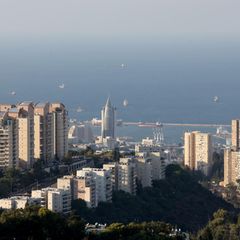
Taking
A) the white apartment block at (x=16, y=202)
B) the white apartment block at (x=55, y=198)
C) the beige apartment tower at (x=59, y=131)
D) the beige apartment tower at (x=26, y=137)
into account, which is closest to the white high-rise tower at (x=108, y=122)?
the beige apartment tower at (x=59, y=131)

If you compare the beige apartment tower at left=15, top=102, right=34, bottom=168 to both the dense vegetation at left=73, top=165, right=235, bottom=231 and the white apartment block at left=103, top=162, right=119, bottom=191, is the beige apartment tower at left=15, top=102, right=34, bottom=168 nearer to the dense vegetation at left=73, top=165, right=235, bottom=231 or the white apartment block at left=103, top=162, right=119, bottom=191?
the white apartment block at left=103, top=162, right=119, bottom=191

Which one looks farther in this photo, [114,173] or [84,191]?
[114,173]

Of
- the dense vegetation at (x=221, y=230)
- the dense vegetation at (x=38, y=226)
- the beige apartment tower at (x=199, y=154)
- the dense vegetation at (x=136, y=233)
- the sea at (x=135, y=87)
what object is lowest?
the dense vegetation at (x=221, y=230)

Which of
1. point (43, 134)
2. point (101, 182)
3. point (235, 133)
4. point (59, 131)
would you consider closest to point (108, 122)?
point (235, 133)

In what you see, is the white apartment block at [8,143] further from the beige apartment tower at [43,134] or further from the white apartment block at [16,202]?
the white apartment block at [16,202]

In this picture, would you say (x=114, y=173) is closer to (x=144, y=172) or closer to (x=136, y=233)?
(x=144, y=172)

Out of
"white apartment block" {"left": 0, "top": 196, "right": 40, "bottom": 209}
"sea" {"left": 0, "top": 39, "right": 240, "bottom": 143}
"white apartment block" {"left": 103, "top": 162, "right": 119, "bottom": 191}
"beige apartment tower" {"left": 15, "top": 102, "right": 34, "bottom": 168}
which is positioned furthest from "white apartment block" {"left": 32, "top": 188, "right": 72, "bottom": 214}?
"sea" {"left": 0, "top": 39, "right": 240, "bottom": 143}
